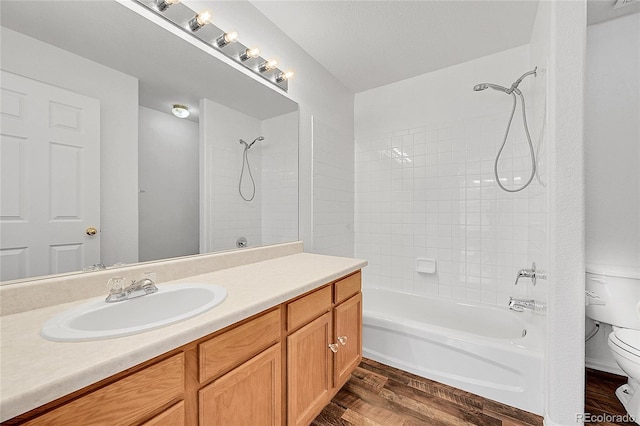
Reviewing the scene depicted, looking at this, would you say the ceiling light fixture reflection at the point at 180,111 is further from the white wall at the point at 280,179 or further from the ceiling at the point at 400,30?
the ceiling at the point at 400,30

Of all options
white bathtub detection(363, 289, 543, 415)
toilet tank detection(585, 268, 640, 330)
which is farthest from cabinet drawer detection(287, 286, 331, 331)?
toilet tank detection(585, 268, 640, 330)

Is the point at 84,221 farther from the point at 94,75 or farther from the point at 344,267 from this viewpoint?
the point at 344,267

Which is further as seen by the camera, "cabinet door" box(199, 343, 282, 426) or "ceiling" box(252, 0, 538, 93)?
"ceiling" box(252, 0, 538, 93)

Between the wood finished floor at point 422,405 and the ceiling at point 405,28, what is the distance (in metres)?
2.44

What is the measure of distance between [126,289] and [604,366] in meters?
2.93

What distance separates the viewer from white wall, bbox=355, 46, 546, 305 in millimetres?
2193

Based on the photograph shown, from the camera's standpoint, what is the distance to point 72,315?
2.60 feet

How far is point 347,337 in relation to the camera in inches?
60.9

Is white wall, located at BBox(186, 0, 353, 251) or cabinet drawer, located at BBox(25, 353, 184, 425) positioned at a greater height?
white wall, located at BBox(186, 0, 353, 251)

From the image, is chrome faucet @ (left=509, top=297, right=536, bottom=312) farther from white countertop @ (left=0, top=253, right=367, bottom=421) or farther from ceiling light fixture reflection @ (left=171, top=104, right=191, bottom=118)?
ceiling light fixture reflection @ (left=171, top=104, right=191, bottom=118)

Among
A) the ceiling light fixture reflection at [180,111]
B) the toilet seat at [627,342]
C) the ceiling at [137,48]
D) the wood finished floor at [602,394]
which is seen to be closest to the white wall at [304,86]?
the ceiling at [137,48]

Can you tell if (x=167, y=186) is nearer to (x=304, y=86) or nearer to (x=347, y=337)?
(x=347, y=337)

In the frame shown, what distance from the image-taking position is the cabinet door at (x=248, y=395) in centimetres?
81

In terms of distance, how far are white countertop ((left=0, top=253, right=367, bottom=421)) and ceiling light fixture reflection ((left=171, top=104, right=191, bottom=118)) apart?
90 cm
